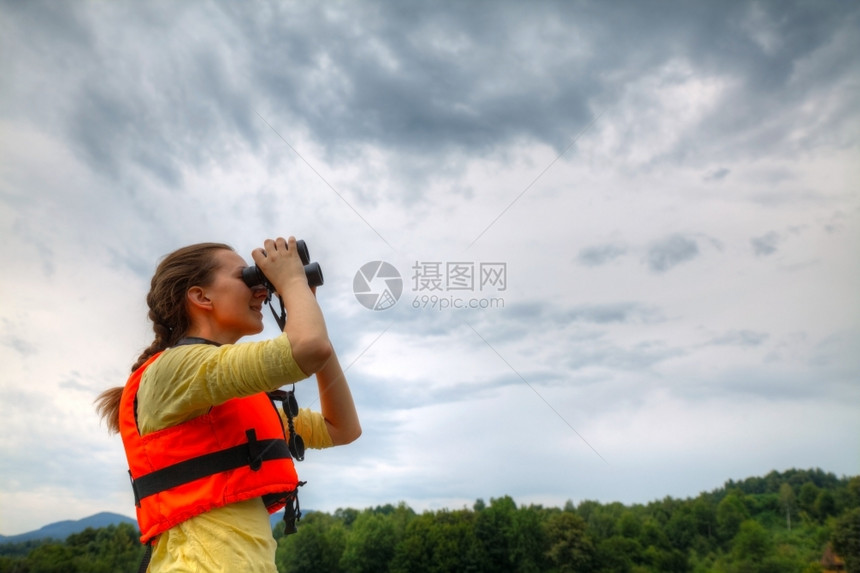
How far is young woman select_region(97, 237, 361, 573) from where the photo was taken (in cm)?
204

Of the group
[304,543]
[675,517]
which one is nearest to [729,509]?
[675,517]

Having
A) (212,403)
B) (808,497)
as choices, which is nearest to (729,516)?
→ (808,497)

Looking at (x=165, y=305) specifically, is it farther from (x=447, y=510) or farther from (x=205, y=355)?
(x=447, y=510)

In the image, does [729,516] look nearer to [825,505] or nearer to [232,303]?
[825,505]

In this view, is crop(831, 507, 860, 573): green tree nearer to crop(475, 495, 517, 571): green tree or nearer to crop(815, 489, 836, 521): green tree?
crop(815, 489, 836, 521): green tree

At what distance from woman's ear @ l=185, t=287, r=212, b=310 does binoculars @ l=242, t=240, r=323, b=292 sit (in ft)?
0.64

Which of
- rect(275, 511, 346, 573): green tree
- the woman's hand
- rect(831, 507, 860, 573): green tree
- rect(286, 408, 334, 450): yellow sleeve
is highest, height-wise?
the woman's hand

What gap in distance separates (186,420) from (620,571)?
85.5 m

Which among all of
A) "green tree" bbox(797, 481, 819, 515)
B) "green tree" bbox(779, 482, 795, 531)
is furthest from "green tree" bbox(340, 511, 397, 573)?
"green tree" bbox(797, 481, 819, 515)

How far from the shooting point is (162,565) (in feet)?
6.91

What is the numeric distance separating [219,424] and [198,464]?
0.16 meters

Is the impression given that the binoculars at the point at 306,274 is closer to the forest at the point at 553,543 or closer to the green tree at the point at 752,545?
the forest at the point at 553,543

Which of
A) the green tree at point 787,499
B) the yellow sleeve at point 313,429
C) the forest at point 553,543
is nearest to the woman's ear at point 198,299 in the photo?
the yellow sleeve at point 313,429

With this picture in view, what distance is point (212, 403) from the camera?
2084 millimetres
